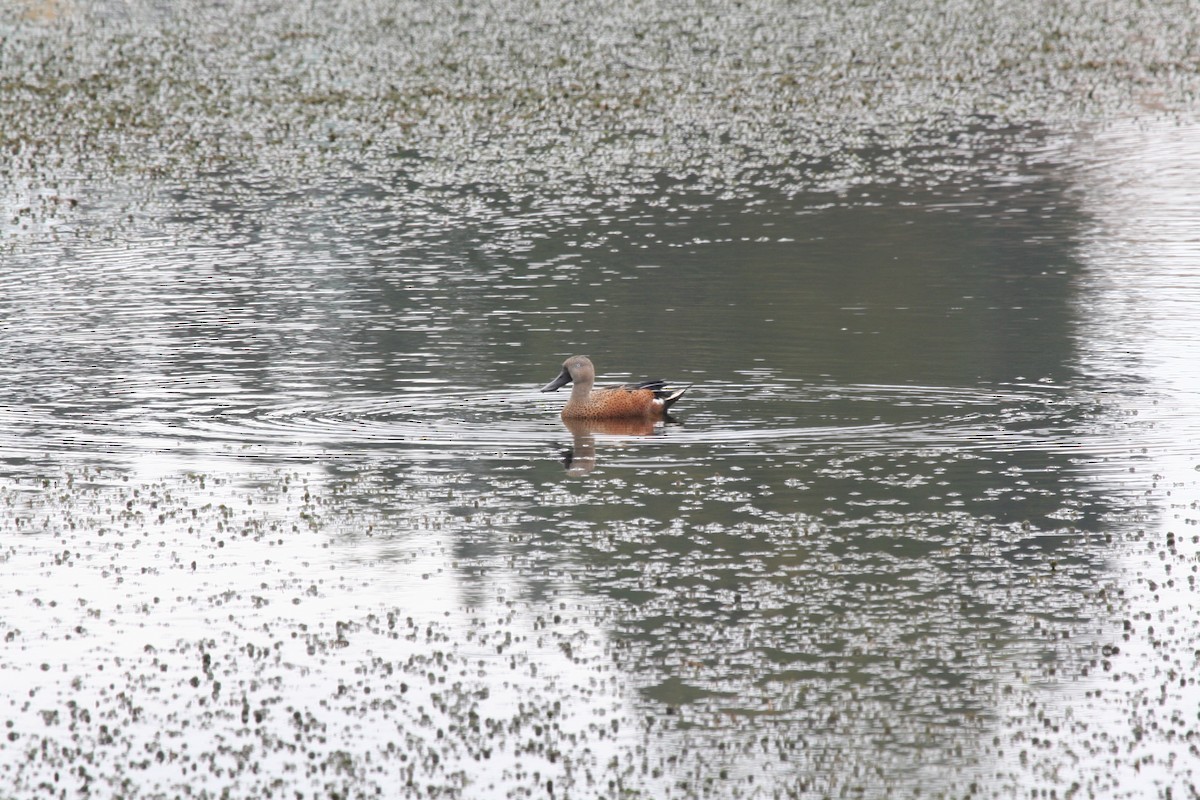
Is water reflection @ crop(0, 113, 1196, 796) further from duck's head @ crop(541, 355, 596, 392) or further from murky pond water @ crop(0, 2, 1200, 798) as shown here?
duck's head @ crop(541, 355, 596, 392)

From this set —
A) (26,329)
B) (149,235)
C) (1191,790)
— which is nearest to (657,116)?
(149,235)

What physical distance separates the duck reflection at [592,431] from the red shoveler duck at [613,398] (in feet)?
0.19

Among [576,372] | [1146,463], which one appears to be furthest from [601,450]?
[1146,463]

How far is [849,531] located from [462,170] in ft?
67.6

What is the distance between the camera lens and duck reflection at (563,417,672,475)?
16656 millimetres

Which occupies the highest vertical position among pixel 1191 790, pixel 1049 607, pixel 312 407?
pixel 1191 790

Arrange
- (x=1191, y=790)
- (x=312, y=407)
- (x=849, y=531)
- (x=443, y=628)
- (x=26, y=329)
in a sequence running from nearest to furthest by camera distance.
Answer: (x=1191, y=790) → (x=443, y=628) → (x=849, y=531) → (x=312, y=407) → (x=26, y=329)

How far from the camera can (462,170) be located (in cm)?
3312

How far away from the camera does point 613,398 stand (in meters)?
17.9

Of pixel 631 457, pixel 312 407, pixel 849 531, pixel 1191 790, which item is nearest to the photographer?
pixel 1191 790

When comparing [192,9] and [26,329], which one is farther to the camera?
[192,9]

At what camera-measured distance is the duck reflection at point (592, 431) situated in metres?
16.7

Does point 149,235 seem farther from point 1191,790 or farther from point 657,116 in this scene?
point 1191,790

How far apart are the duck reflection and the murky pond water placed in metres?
0.07
